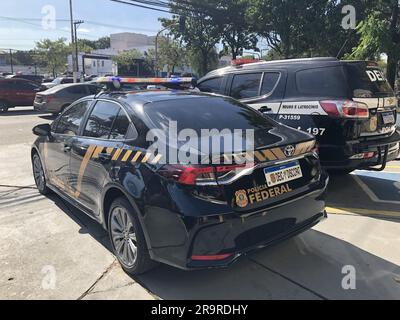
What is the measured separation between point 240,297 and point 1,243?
2647 mm

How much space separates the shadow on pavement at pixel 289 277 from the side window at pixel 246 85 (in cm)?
290

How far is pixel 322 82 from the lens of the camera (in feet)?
17.0

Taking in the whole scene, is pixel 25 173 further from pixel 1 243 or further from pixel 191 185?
pixel 191 185

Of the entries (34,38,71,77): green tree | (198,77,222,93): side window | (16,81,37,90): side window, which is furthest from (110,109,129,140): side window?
(34,38,71,77): green tree

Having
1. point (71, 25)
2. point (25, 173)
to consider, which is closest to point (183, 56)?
point (71, 25)

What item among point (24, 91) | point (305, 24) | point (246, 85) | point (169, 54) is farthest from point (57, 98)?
point (169, 54)

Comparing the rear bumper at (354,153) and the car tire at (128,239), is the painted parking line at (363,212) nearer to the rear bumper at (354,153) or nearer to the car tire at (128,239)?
the rear bumper at (354,153)

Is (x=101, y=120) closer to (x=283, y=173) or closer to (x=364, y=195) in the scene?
(x=283, y=173)

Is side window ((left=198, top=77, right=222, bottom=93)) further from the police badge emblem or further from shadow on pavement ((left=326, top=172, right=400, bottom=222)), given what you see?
the police badge emblem

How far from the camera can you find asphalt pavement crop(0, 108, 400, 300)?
10.4 ft

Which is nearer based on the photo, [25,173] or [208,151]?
[208,151]

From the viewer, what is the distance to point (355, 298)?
120 inches

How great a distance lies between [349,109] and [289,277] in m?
2.48
